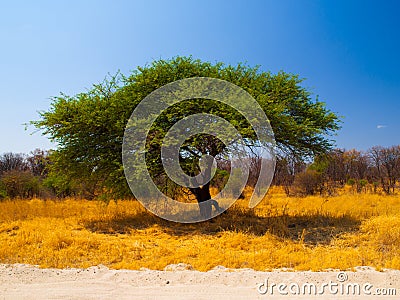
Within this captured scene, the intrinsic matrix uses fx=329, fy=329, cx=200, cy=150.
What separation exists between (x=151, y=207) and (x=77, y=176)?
2903 mm

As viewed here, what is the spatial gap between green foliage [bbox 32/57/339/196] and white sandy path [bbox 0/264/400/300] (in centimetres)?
473

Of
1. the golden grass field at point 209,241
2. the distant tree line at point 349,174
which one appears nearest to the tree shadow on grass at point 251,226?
the golden grass field at point 209,241

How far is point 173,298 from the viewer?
451cm

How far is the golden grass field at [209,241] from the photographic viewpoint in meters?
6.35

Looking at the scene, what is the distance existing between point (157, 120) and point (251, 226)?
430cm

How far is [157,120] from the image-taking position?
1031 cm

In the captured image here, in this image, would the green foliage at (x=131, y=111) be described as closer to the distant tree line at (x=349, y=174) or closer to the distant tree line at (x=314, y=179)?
the distant tree line at (x=314, y=179)

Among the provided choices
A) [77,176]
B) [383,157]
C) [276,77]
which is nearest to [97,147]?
[77,176]

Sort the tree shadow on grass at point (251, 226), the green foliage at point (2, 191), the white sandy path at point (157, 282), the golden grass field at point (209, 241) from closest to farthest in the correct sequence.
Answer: the white sandy path at point (157, 282), the golden grass field at point (209, 241), the tree shadow on grass at point (251, 226), the green foliage at point (2, 191)

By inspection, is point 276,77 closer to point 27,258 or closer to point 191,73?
point 191,73

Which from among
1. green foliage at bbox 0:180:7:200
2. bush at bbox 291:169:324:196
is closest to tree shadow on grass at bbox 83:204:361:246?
bush at bbox 291:169:324:196

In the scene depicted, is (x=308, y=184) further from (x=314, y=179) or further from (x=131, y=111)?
(x=131, y=111)

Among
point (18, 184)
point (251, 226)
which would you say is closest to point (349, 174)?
point (251, 226)

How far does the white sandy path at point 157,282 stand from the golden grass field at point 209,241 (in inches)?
20.0
